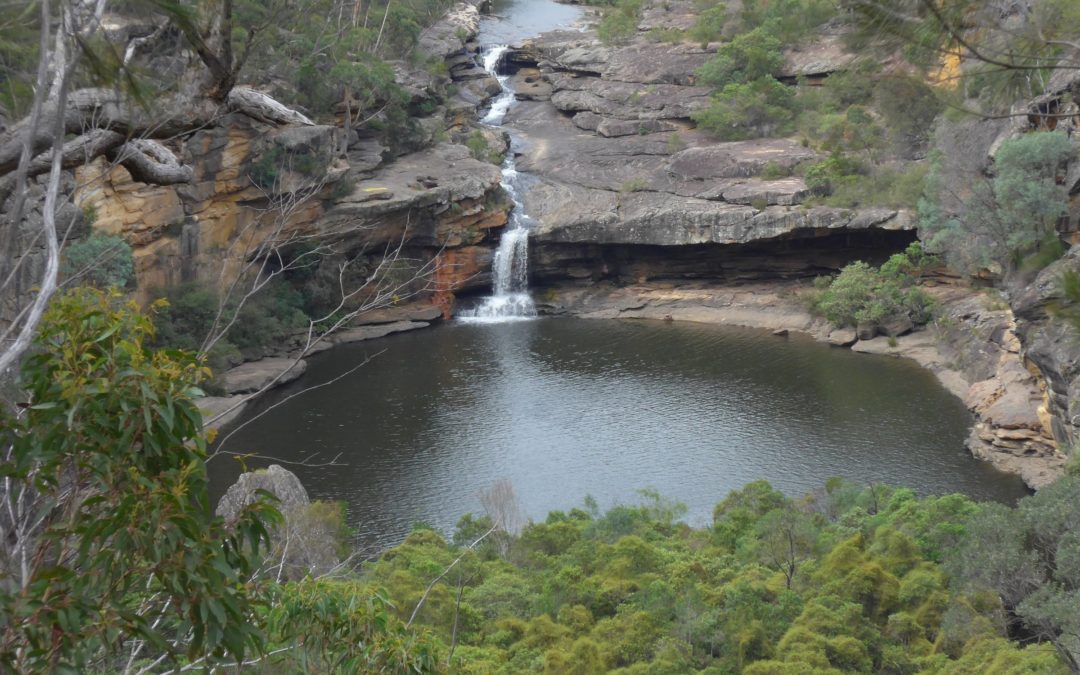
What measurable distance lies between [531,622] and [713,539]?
5.57 meters

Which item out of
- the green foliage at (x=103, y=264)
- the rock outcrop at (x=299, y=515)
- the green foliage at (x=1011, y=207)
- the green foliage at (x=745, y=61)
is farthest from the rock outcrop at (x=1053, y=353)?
the green foliage at (x=745, y=61)

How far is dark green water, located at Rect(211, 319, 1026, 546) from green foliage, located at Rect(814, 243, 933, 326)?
1.45 metres

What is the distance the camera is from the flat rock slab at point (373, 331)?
36.8 m

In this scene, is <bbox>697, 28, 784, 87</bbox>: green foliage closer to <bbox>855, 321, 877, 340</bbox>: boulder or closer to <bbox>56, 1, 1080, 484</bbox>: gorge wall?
<bbox>56, 1, 1080, 484</bbox>: gorge wall

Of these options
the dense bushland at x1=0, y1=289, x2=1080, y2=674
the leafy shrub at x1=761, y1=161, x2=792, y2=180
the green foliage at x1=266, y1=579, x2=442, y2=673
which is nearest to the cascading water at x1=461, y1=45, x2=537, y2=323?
the leafy shrub at x1=761, y1=161, x2=792, y2=180

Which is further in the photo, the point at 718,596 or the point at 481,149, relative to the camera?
the point at 481,149

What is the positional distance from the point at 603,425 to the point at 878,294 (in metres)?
12.7

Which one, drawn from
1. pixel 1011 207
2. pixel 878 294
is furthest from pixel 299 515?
pixel 878 294

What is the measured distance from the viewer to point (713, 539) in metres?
18.1

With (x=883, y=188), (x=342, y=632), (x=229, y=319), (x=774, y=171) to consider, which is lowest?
(x=229, y=319)

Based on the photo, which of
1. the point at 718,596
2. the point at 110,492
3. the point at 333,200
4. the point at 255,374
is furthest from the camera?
the point at 333,200

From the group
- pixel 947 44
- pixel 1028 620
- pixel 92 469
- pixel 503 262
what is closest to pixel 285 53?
pixel 503 262

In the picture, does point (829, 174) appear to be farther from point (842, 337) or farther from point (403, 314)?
point (403, 314)

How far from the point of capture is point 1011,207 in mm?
27547
